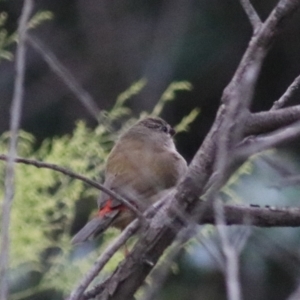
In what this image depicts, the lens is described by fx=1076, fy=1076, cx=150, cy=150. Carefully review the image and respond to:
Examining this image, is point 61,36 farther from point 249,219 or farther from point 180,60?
point 249,219

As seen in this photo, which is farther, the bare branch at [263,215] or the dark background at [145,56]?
the dark background at [145,56]

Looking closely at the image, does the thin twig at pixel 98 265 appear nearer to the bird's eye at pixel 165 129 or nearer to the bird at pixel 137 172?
the bird at pixel 137 172

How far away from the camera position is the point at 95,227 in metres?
3.77

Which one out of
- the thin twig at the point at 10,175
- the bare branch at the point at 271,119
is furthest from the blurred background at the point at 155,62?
the thin twig at the point at 10,175

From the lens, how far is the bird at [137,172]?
3.77 metres

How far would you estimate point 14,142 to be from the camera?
6.63 ft

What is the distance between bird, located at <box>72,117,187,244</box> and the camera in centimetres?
377

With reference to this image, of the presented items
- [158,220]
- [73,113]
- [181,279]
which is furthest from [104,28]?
[158,220]

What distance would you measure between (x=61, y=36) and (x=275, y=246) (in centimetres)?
694

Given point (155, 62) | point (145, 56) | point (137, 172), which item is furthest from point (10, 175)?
point (145, 56)

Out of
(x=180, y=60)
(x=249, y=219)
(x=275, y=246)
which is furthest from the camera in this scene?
(x=180, y=60)

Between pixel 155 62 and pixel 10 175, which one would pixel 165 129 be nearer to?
pixel 10 175

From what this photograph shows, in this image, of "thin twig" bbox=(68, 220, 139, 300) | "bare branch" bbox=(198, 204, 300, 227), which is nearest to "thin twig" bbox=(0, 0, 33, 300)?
"thin twig" bbox=(68, 220, 139, 300)

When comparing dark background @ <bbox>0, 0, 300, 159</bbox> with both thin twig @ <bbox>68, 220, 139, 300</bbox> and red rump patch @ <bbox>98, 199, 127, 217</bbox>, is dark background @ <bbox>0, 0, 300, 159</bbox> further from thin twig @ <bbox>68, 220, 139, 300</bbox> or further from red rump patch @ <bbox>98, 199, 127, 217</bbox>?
thin twig @ <bbox>68, 220, 139, 300</bbox>
